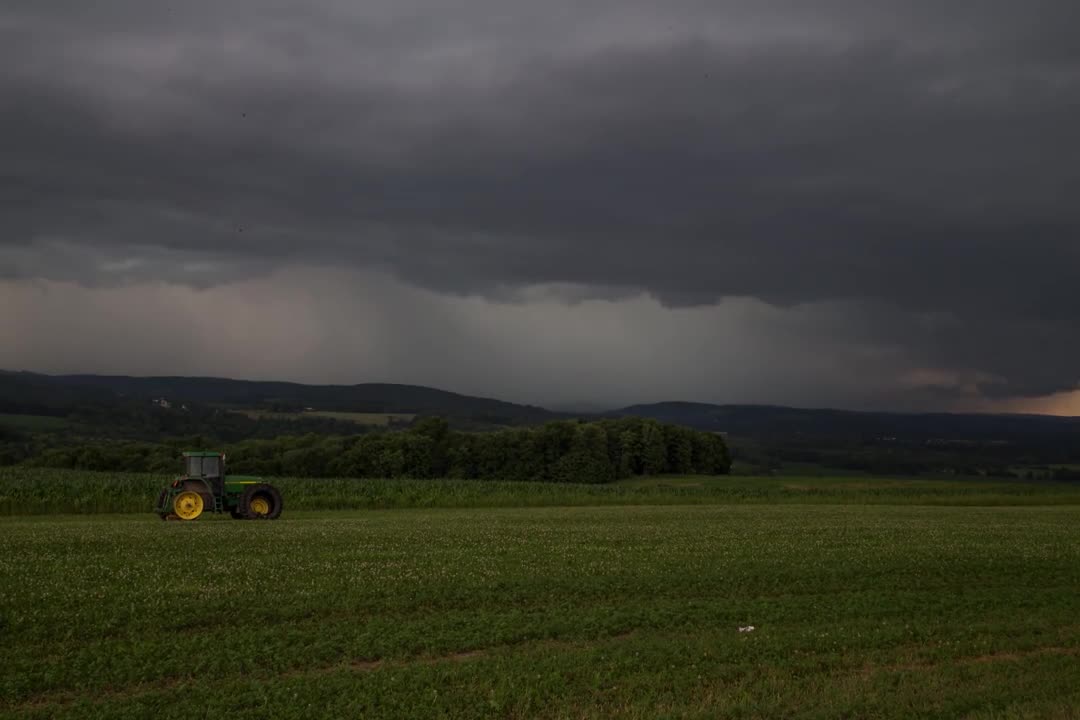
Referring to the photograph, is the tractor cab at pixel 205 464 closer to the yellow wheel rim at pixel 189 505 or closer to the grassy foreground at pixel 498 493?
the yellow wheel rim at pixel 189 505

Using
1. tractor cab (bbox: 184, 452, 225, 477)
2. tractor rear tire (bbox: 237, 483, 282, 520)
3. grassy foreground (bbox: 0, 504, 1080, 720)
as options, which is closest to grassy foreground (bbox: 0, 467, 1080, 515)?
tractor rear tire (bbox: 237, 483, 282, 520)

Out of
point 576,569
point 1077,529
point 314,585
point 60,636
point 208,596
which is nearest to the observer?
point 60,636

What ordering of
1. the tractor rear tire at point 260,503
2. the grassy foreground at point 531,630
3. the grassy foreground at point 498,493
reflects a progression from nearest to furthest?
the grassy foreground at point 531,630, the tractor rear tire at point 260,503, the grassy foreground at point 498,493

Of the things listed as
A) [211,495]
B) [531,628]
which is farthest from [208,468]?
[531,628]

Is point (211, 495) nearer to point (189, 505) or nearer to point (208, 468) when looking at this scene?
point (189, 505)

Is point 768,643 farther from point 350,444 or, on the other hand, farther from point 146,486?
point 350,444

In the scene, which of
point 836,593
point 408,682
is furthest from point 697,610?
point 408,682

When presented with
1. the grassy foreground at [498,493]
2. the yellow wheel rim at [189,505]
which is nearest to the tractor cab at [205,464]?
the yellow wheel rim at [189,505]

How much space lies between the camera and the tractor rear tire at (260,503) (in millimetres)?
37312

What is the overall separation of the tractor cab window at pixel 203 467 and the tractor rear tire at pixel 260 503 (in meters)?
1.72

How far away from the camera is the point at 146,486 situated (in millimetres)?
53031

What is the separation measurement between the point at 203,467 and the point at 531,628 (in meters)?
27.6

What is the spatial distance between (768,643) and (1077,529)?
86.2 ft

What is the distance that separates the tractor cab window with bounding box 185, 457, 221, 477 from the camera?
37.7 m
